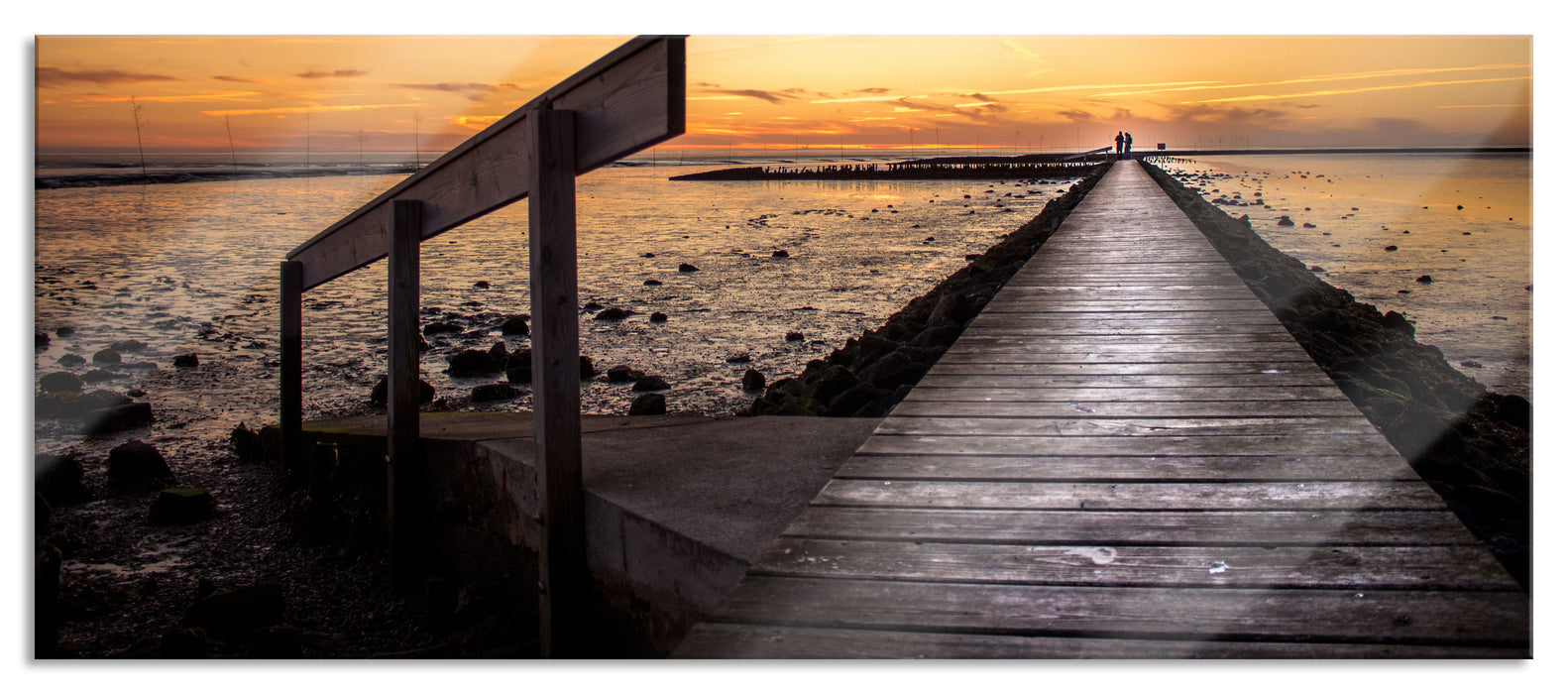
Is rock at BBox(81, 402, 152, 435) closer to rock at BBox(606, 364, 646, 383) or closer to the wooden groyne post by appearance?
rock at BBox(606, 364, 646, 383)

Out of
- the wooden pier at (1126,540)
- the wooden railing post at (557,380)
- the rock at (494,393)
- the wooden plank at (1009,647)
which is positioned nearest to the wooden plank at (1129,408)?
the wooden pier at (1126,540)

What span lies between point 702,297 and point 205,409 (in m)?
5.64

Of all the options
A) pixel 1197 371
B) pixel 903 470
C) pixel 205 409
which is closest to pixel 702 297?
pixel 205 409


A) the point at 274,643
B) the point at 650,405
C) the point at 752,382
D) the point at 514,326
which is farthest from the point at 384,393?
the point at 274,643

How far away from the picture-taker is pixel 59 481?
15.2 ft

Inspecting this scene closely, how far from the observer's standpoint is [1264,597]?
2.00 m

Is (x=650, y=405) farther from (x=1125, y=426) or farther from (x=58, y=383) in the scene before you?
(x=58, y=383)

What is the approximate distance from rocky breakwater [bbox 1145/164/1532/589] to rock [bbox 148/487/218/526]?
4684mm

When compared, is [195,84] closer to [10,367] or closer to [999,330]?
[10,367]

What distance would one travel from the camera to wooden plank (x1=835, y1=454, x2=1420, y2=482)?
267 centimetres

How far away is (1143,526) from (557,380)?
4.95 feet

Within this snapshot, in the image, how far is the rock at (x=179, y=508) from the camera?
448cm

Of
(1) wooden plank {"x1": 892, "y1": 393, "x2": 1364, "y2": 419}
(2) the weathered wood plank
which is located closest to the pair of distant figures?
(2) the weathered wood plank

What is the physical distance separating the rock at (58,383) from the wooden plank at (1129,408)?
18.2 ft
